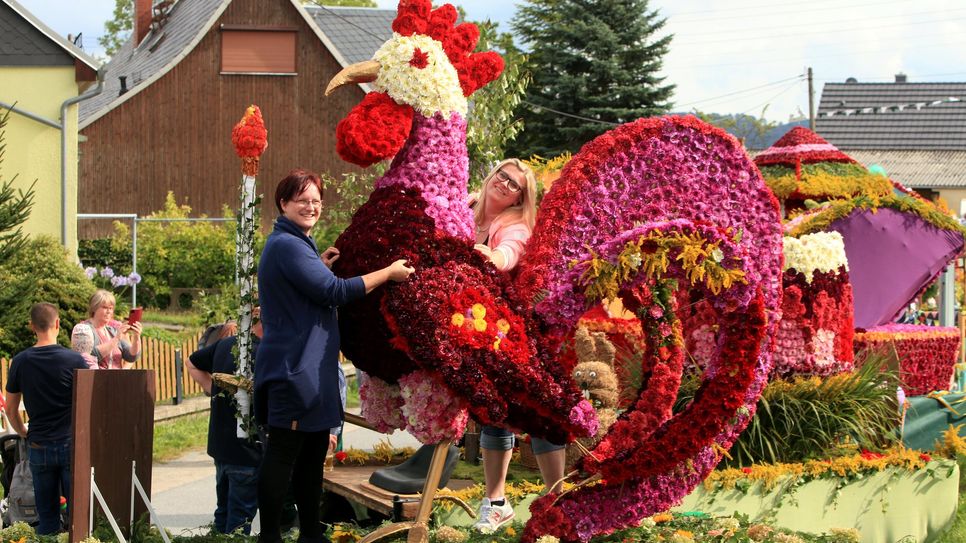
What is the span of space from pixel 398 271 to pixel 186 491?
586cm

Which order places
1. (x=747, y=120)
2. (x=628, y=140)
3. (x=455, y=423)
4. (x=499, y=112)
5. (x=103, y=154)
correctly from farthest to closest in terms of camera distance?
(x=747, y=120) → (x=103, y=154) → (x=499, y=112) → (x=628, y=140) → (x=455, y=423)

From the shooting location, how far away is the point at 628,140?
539cm

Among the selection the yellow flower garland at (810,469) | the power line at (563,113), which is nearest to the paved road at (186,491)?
the yellow flower garland at (810,469)

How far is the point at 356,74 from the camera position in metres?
5.09

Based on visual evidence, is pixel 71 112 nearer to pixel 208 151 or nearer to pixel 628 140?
pixel 208 151

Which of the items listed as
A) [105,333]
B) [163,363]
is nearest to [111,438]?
[105,333]

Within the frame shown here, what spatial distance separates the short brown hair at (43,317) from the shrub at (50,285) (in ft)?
19.6

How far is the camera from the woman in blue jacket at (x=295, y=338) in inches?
190

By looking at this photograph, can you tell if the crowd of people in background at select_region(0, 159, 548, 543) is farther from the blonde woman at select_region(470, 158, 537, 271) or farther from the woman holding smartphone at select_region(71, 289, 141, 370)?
the woman holding smartphone at select_region(71, 289, 141, 370)

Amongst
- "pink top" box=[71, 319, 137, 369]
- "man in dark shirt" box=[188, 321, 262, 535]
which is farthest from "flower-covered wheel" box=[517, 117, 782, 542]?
"pink top" box=[71, 319, 137, 369]

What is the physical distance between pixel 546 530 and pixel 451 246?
145 centimetres

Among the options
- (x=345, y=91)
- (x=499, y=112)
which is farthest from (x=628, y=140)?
(x=345, y=91)

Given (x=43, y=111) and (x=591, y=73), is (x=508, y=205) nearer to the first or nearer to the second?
(x=43, y=111)

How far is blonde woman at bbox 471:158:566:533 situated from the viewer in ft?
18.8
